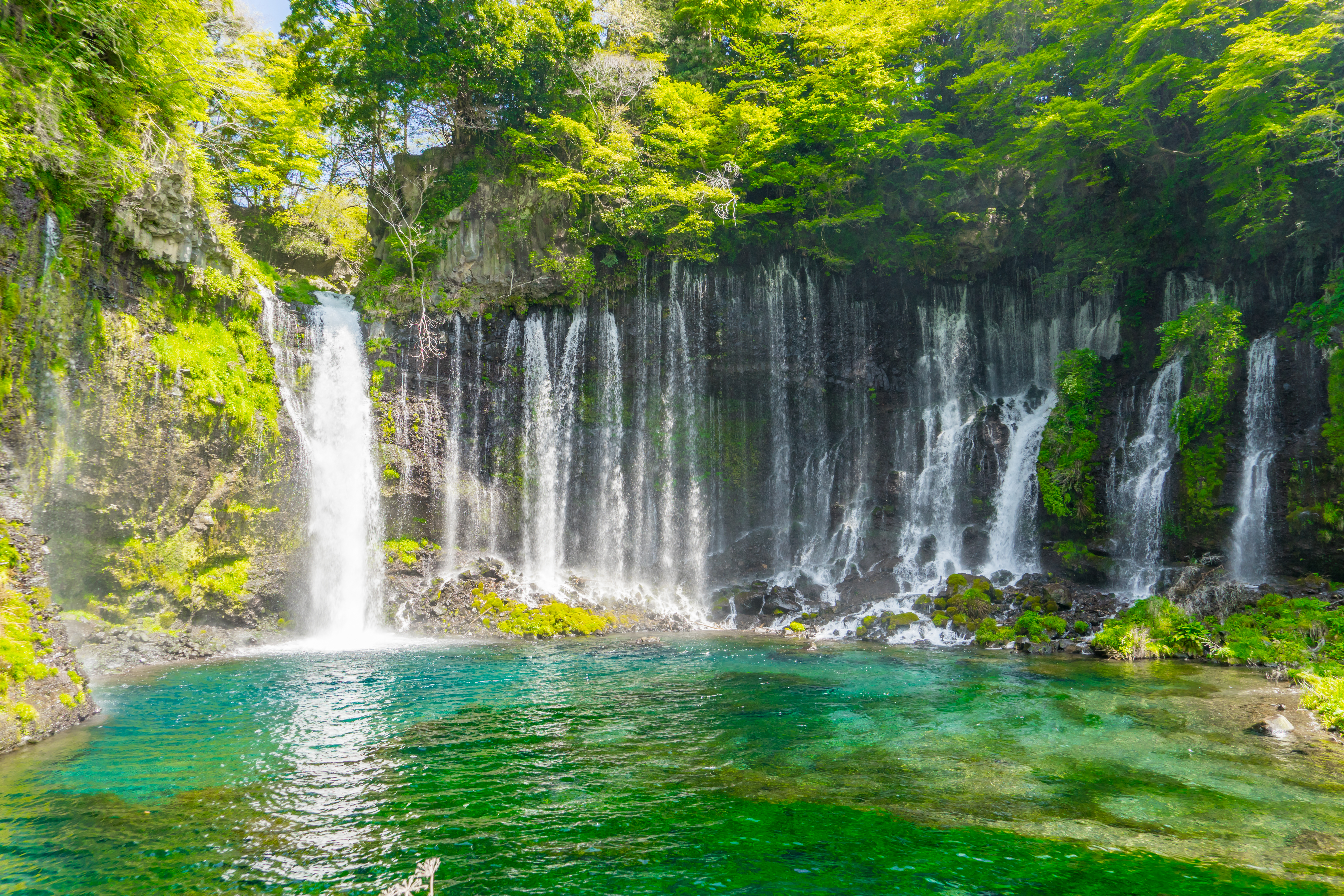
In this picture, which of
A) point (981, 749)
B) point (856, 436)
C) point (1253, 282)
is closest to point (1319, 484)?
point (1253, 282)

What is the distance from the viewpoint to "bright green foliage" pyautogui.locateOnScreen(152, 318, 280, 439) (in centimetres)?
1669

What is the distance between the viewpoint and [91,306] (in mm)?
14859

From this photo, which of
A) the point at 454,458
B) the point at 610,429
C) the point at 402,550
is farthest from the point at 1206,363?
the point at 402,550

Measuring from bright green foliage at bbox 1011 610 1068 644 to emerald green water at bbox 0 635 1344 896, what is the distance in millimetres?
4343

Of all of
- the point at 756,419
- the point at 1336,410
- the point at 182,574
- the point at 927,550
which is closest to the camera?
the point at 1336,410

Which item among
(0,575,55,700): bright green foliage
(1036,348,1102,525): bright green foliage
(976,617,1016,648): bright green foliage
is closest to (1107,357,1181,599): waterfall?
(1036,348,1102,525): bright green foliage

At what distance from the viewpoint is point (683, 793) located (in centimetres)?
640

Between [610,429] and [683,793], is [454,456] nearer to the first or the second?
[610,429]

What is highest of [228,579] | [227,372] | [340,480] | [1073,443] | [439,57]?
[439,57]

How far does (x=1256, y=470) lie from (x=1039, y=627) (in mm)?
6870

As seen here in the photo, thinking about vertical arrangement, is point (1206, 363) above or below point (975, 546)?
above

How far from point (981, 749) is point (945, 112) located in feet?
79.3

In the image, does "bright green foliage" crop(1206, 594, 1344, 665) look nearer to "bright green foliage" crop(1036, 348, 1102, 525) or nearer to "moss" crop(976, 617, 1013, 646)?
"moss" crop(976, 617, 1013, 646)

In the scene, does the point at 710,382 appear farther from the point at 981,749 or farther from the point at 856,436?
the point at 981,749
